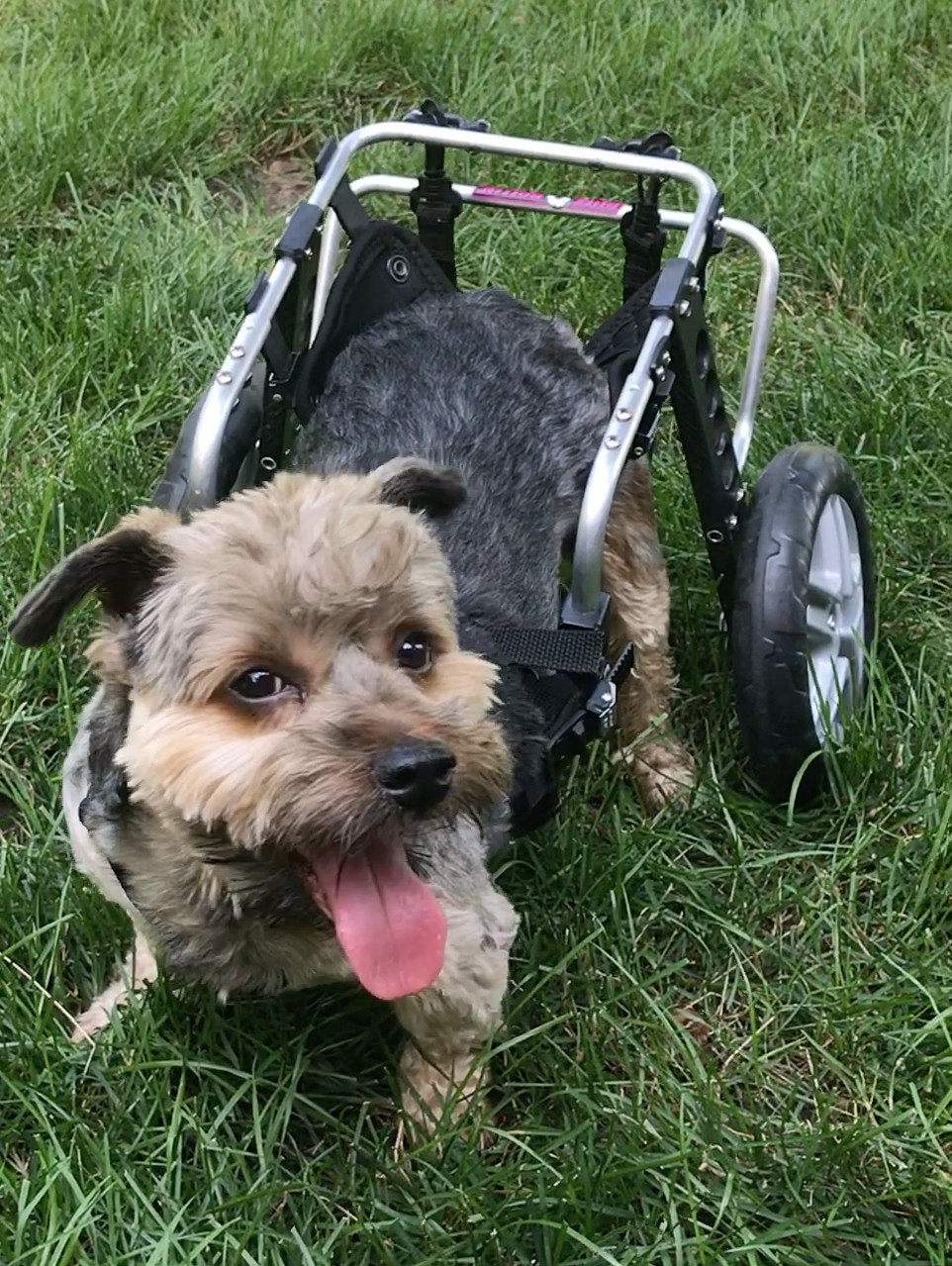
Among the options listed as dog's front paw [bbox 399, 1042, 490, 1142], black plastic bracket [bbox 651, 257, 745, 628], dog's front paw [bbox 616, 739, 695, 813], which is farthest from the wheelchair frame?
dog's front paw [bbox 399, 1042, 490, 1142]

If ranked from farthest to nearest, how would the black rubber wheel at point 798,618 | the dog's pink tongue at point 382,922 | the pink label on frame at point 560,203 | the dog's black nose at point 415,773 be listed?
the pink label on frame at point 560,203 < the black rubber wheel at point 798,618 < the dog's pink tongue at point 382,922 < the dog's black nose at point 415,773

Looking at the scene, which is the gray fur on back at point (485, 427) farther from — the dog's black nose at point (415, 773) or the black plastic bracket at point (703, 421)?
the dog's black nose at point (415, 773)

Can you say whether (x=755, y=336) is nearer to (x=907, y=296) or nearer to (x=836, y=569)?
(x=836, y=569)

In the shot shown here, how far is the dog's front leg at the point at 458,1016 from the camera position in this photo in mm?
2482

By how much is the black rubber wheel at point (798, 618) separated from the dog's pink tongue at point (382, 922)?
118cm

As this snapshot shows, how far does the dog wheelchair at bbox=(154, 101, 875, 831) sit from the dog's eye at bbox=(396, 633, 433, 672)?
302 mm

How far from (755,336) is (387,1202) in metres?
2.24

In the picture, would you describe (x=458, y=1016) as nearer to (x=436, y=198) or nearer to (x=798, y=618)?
(x=798, y=618)

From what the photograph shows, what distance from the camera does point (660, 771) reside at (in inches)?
135

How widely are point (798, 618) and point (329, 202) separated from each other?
4.77 feet

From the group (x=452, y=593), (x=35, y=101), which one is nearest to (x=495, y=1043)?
(x=452, y=593)

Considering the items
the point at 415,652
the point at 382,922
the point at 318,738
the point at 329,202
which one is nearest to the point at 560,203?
the point at 329,202

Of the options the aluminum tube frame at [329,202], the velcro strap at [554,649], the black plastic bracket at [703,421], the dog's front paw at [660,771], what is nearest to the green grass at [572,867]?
the dog's front paw at [660,771]

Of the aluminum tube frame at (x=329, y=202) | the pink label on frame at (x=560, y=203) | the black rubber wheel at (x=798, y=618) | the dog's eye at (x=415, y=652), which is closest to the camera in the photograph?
the dog's eye at (x=415, y=652)
